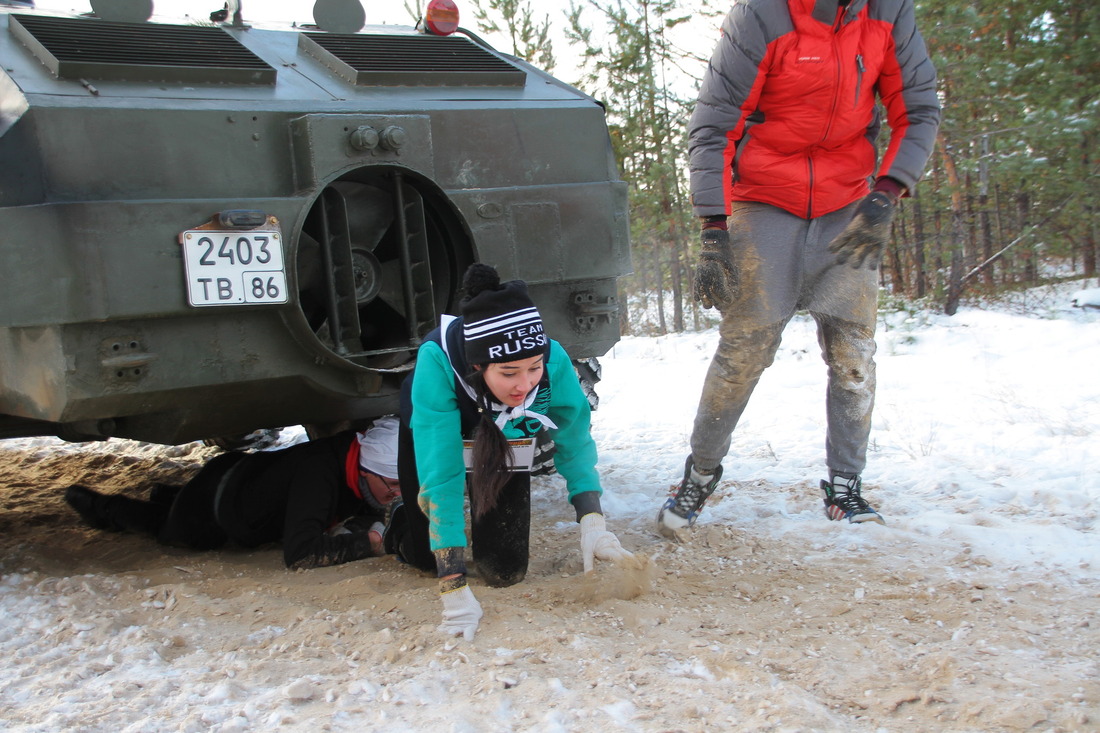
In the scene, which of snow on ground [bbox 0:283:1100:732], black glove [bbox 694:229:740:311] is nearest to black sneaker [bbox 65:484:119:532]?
snow on ground [bbox 0:283:1100:732]

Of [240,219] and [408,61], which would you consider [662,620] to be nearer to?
[240,219]

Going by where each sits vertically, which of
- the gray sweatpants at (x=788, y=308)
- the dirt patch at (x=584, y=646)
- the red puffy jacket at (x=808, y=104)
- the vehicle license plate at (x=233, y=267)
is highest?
the red puffy jacket at (x=808, y=104)

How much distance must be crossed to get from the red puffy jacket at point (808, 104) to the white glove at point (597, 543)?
1170 millimetres

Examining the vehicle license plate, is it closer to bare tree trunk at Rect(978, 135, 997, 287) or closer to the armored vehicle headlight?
the armored vehicle headlight

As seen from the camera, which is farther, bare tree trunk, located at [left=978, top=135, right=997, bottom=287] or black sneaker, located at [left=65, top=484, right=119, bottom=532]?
bare tree trunk, located at [left=978, top=135, right=997, bottom=287]

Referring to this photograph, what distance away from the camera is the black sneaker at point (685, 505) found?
359cm

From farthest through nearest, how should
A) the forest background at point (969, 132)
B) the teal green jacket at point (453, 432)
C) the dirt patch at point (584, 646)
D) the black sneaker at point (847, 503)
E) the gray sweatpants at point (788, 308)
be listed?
the forest background at point (969, 132), the black sneaker at point (847, 503), the gray sweatpants at point (788, 308), the teal green jacket at point (453, 432), the dirt patch at point (584, 646)

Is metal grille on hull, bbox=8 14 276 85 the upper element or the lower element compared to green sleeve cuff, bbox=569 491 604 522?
upper

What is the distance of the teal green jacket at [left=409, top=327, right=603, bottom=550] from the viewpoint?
8.97 feet

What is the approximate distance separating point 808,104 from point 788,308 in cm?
70

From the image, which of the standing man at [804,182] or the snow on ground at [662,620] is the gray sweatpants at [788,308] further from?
the snow on ground at [662,620]

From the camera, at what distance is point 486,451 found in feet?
9.30

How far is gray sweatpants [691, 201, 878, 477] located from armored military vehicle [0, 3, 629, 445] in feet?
2.58

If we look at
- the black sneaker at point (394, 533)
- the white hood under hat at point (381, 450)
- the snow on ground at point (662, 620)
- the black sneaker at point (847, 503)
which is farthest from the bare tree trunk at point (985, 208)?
the black sneaker at point (394, 533)
